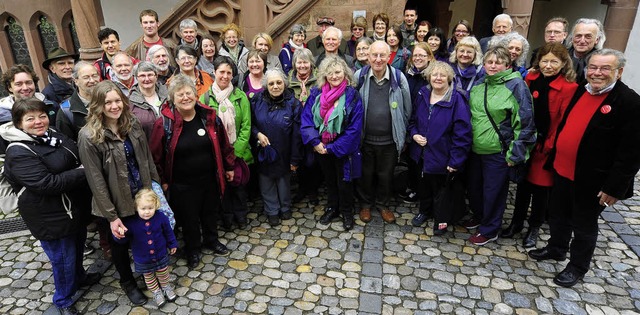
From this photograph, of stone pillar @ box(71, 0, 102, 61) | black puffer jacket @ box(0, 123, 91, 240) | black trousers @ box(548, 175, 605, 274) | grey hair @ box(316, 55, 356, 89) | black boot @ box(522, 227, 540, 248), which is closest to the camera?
black puffer jacket @ box(0, 123, 91, 240)

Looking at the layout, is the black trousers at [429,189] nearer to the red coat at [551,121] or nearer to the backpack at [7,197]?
the red coat at [551,121]

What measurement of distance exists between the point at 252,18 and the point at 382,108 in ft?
10.4

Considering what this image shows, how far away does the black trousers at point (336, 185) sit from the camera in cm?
484

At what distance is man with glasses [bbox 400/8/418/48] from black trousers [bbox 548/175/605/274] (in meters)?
3.09

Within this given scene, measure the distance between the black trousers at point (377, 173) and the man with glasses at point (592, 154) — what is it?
1649 mm

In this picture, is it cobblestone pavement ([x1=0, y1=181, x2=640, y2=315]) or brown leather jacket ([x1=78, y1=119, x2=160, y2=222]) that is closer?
brown leather jacket ([x1=78, y1=119, x2=160, y2=222])

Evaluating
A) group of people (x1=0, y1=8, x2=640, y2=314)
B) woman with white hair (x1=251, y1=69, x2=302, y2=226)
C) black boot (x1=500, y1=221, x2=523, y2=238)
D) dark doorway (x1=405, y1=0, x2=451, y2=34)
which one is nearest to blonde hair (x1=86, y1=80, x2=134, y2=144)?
group of people (x1=0, y1=8, x2=640, y2=314)

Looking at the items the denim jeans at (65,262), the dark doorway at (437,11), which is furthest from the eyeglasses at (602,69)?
the dark doorway at (437,11)

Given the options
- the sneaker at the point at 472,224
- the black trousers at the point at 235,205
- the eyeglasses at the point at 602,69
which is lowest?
the sneaker at the point at 472,224

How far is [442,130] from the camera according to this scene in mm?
4375

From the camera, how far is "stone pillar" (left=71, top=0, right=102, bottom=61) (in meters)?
6.07

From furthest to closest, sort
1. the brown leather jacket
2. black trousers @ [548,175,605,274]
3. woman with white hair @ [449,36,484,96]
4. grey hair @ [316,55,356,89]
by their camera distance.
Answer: woman with white hair @ [449,36,484,96]
grey hair @ [316,55,356,89]
black trousers @ [548,175,605,274]
the brown leather jacket

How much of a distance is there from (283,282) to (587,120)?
311cm

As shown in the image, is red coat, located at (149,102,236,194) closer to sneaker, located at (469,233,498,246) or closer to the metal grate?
the metal grate
